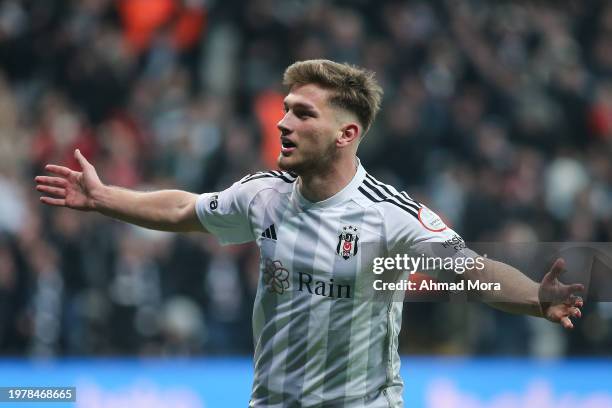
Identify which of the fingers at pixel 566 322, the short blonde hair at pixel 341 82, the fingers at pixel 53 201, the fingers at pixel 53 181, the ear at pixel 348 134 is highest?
the short blonde hair at pixel 341 82

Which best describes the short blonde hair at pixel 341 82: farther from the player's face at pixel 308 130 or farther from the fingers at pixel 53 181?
the fingers at pixel 53 181

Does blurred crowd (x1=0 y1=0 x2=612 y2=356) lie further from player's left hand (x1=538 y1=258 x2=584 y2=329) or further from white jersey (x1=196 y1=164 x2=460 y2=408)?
player's left hand (x1=538 y1=258 x2=584 y2=329)

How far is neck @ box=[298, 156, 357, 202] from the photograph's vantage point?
4.85m

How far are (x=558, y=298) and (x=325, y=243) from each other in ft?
3.15

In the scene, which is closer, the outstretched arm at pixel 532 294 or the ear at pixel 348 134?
the outstretched arm at pixel 532 294

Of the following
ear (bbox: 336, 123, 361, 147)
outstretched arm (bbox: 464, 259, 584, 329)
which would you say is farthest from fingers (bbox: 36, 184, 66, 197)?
outstretched arm (bbox: 464, 259, 584, 329)

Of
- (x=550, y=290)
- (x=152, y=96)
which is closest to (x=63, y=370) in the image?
(x=152, y=96)

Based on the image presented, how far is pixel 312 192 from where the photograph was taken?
4863 mm

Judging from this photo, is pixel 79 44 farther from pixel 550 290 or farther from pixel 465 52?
pixel 550 290

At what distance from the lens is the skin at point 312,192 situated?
4371 mm

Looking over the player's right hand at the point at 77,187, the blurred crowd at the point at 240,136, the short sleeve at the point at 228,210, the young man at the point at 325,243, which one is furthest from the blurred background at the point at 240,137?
the young man at the point at 325,243

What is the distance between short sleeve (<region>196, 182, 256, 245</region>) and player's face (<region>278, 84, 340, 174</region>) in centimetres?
30

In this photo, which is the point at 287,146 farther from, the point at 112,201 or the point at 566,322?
the point at 566,322

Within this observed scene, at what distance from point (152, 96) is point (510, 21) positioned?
14.9ft
